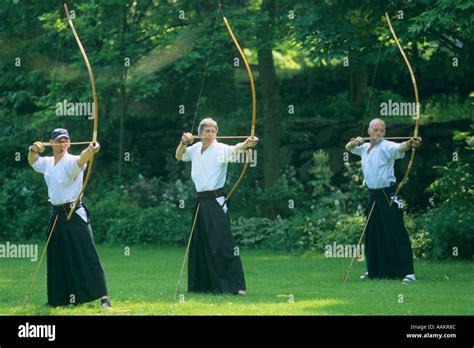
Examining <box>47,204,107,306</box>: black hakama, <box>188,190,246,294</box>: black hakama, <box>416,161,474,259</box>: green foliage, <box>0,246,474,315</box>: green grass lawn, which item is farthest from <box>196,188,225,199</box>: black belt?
<box>416,161,474,259</box>: green foliage

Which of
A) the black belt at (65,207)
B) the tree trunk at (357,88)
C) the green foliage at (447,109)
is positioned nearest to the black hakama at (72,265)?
the black belt at (65,207)

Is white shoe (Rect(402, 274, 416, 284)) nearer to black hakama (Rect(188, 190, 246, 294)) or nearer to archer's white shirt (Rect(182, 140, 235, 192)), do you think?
black hakama (Rect(188, 190, 246, 294))

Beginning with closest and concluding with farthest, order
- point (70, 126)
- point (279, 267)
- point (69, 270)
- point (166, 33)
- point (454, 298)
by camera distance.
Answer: point (69, 270), point (454, 298), point (279, 267), point (166, 33), point (70, 126)

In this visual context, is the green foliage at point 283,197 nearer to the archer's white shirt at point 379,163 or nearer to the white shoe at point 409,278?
the archer's white shirt at point 379,163

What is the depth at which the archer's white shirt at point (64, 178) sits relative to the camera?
30.3 feet

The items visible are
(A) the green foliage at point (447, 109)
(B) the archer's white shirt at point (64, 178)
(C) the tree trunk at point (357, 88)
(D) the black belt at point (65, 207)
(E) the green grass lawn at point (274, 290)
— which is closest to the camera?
(E) the green grass lawn at point (274, 290)

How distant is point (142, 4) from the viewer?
1747 centimetres

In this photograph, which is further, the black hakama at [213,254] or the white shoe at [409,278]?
the white shoe at [409,278]

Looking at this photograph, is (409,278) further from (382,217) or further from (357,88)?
(357,88)

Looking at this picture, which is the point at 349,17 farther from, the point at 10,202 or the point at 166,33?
the point at 10,202

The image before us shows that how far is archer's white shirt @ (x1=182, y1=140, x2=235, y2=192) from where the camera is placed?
10195mm

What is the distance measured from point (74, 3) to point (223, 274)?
25.9ft

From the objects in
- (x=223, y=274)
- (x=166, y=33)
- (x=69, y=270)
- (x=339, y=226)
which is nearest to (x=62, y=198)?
(x=69, y=270)

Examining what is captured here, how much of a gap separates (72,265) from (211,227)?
1600 mm
